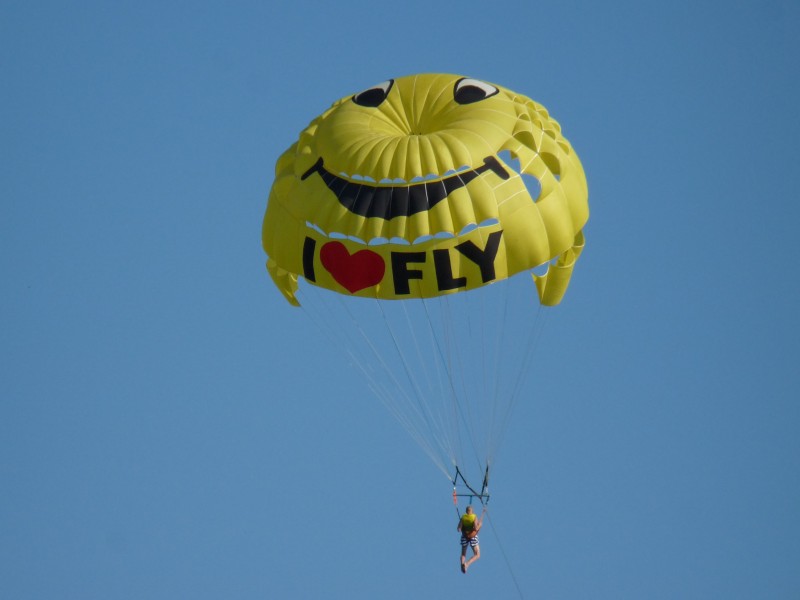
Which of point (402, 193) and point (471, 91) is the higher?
point (471, 91)

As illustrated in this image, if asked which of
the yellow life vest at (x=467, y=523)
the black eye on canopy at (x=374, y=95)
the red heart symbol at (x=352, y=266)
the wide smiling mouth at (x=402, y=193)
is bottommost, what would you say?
the yellow life vest at (x=467, y=523)

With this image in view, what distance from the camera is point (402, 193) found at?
37719mm

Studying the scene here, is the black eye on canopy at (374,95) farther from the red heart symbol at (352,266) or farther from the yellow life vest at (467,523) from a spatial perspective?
the yellow life vest at (467,523)

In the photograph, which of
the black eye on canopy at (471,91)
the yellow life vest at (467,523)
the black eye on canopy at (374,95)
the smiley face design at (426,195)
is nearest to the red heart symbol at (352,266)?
the smiley face design at (426,195)

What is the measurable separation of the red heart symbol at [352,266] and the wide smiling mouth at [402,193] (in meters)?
0.74

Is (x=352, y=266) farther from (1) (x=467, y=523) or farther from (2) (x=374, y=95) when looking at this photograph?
(1) (x=467, y=523)

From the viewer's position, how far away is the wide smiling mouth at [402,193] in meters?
37.6

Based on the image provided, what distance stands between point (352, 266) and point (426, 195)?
1.80 m

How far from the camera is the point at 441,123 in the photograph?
128 ft

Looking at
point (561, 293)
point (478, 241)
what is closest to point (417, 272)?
point (478, 241)

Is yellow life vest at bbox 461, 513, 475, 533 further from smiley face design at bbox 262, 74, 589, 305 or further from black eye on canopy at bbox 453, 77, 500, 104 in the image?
black eye on canopy at bbox 453, 77, 500, 104

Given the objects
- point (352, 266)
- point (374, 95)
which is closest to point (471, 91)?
point (374, 95)

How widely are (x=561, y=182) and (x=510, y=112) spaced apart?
151 centimetres

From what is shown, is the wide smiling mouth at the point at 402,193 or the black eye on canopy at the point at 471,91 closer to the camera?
the wide smiling mouth at the point at 402,193
